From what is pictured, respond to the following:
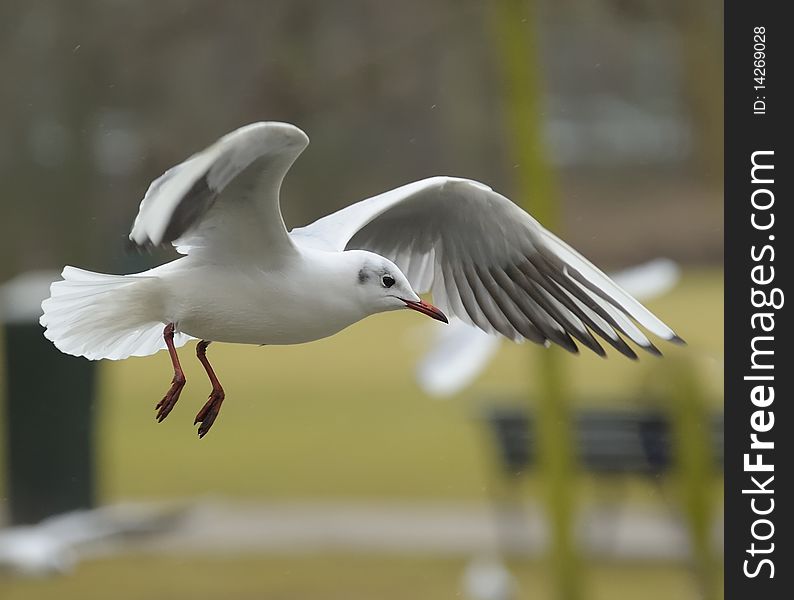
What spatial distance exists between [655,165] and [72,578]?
414cm

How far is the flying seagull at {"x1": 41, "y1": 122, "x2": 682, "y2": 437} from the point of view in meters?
1.52

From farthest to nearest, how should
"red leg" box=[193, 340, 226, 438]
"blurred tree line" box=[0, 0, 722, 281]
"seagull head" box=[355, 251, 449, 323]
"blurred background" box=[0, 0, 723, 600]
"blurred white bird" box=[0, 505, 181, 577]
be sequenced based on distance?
1. "blurred tree line" box=[0, 0, 722, 281]
2. "blurred background" box=[0, 0, 723, 600]
3. "blurred white bird" box=[0, 505, 181, 577]
4. "seagull head" box=[355, 251, 449, 323]
5. "red leg" box=[193, 340, 226, 438]

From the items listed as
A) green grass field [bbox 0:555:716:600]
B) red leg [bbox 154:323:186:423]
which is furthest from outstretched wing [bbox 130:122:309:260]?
green grass field [bbox 0:555:716:600]

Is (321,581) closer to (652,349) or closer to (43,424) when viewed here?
(43,424)

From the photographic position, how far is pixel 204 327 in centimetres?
166

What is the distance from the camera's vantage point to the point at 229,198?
1.63 meters

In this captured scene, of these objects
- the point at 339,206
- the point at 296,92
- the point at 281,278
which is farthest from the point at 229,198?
the point at 339,206

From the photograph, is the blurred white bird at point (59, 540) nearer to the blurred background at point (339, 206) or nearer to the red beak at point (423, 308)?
the blurred background at point (339, 206)

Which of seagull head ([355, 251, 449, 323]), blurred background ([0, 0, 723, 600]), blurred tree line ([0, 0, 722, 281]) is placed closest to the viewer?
seagull head ([355, 251, 449, 323])

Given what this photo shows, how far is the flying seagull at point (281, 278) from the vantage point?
4.98 ft

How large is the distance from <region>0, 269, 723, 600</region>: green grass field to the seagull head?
2796 millimetres

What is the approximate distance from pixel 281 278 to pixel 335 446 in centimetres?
699

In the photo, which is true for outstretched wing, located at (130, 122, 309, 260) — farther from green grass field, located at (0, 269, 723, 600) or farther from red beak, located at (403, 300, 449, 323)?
green grass field, located at (0, 269, 723, 600)
